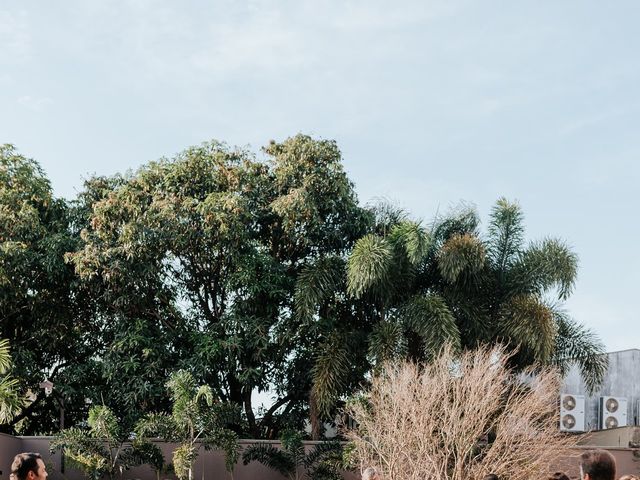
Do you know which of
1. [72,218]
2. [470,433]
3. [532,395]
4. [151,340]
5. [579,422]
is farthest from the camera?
[579,422]

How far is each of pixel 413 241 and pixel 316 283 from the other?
241cm

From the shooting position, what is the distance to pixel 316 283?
21.5m

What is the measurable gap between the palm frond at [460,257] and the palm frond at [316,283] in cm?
239

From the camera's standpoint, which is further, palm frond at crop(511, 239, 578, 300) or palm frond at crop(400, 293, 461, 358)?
palm frond at crop(511, 239, 578, 300)

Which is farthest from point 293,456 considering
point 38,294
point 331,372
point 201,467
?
point 38,294

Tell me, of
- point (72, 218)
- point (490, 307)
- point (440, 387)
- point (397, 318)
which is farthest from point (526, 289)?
point (72, 218)

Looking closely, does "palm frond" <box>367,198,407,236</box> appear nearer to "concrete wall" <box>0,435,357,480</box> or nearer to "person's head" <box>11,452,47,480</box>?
"concrete wall" <box>0,435,357,480</box>

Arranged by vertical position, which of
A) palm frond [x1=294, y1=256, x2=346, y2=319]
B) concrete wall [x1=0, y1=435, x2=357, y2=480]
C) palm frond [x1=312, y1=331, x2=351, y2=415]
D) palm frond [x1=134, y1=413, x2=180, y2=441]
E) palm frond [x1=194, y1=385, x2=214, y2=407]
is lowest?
concrete wall [x1=0, y1=435, x2=357, y2=480]

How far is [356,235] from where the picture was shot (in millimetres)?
23422

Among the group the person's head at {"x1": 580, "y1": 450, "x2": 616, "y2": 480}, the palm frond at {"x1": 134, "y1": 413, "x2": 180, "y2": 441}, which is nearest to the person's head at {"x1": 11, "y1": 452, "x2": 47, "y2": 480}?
the person's head at {"x1": 580, "y1": 450, "x2": 616, "y2": 480}

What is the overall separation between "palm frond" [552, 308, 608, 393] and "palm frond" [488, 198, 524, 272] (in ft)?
6.05

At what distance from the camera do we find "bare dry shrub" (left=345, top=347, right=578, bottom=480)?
1653cm

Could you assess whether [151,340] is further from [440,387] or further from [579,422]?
[579,422]

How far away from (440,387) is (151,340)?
7.48 meters
